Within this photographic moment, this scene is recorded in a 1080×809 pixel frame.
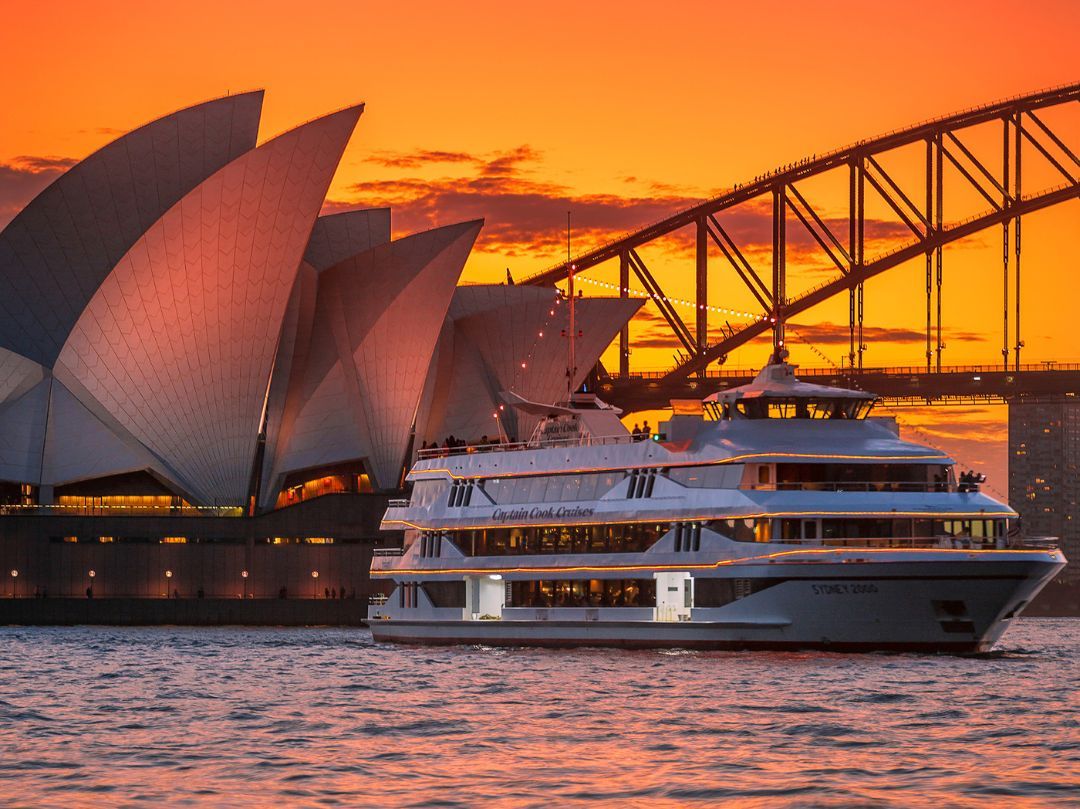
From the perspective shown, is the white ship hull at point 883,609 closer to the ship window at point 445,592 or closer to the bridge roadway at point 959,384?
the ship window at point 445,592

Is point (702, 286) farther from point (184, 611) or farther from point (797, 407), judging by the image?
point (797, 407)

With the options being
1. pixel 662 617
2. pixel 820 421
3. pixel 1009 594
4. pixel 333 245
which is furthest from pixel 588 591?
pixel 333 245

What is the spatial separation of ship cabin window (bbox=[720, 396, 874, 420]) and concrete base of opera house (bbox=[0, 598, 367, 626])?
41849mm

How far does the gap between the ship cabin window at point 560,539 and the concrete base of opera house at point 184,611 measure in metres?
32.7

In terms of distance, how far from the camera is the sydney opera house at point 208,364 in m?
98.7

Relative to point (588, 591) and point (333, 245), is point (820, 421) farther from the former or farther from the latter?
point (333, 245)

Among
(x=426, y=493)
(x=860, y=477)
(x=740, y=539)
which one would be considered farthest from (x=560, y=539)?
(x=860, y=477)

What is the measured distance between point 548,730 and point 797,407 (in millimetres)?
22324

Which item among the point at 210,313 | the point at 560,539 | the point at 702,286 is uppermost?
→ the point at 702,286

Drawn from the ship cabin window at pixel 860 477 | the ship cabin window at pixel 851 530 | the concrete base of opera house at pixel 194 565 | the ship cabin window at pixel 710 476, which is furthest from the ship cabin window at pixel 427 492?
the concrete base of opera house at pixel 194 565

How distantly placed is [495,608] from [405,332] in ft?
137

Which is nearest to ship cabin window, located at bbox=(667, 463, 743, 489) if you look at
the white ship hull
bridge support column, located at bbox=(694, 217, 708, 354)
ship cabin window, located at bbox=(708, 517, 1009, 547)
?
ship cabin window, located at bbox=(708, 517, 1009, 547)

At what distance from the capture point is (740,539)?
5991 centimetres

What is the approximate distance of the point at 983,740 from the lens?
4044cm
